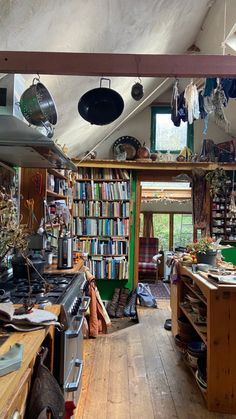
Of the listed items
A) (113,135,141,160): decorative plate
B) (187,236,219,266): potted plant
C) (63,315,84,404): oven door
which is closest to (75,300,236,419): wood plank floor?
(63,315,84,404): oven door

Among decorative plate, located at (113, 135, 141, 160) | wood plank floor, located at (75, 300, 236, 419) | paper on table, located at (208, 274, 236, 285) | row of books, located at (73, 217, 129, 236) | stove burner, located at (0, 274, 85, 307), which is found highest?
decorative plate, located at (113, 135, 141, 160)

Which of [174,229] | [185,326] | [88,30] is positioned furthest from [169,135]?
[88,30]

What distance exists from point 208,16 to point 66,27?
7.15 feet

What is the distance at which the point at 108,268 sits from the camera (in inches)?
203

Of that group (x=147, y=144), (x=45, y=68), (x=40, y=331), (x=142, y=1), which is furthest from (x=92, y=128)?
(x=40, y=331)

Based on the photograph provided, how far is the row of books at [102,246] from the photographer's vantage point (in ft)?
17.0

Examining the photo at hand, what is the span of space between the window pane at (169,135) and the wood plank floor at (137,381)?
3074mm

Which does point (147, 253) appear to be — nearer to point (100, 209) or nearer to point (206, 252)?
point (100, 209)

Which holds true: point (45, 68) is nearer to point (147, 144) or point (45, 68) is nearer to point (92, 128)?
point (92, 128)

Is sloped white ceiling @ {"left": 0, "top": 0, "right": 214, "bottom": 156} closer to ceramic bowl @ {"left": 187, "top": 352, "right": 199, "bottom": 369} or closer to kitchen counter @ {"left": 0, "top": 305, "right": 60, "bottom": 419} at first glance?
kitchen counter @ {"left": 0, "top": 305, "right": 60, "bottom": 419}

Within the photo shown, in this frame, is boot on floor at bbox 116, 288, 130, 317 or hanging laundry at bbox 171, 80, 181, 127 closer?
hanging laundry at bbox 171, 80, 181, 127

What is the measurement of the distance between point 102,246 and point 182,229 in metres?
3.68

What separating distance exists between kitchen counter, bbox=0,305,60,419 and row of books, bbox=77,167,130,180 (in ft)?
13.4

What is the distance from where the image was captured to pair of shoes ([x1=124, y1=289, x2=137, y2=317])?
462 cm
